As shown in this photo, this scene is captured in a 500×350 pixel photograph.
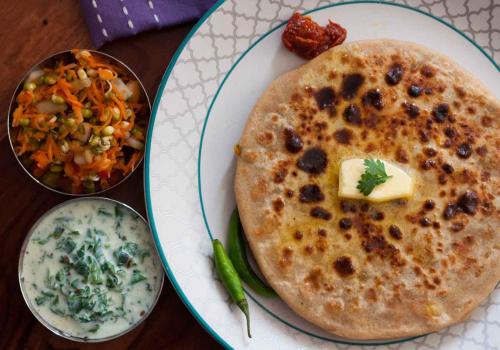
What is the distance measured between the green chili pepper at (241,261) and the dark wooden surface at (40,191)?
57 centimetres

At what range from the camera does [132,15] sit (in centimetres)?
465

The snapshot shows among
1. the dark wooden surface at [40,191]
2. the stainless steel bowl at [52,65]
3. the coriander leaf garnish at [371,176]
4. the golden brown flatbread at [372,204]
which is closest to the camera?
the coriander leaf garnish at [371,176]

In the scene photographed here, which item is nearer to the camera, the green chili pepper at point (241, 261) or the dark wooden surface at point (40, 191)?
the green chili pepper at point (241, 261)

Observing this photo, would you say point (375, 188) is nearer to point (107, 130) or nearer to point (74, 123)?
point (107, 130)

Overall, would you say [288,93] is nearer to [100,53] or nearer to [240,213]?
[240,213]

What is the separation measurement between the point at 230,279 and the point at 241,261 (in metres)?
0.16

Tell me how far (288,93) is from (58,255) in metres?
2.05

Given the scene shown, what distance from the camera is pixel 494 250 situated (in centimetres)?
430

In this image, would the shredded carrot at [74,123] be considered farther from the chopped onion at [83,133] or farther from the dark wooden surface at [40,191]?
the dark wooden surface at [40,191]

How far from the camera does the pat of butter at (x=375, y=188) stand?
166 inches

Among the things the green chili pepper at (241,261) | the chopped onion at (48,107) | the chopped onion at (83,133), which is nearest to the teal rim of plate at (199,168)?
the green chili pepper at (241,261)

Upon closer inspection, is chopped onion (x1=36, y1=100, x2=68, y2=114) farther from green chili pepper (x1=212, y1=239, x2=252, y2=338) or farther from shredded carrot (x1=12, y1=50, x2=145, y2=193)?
green chili pepper (x1=212, y1=239, x2=252, y2=338)

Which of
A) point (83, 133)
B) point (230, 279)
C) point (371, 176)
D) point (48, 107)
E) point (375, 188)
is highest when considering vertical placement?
point (48, 107)

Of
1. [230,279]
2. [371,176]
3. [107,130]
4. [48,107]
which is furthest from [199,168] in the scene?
[371,176]
